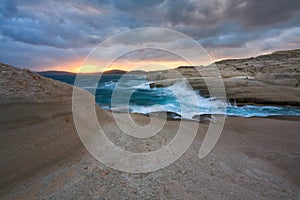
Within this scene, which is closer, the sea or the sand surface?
the sand surface

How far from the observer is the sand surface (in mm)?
3008

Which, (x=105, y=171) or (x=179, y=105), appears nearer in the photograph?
(x=105, y=171)

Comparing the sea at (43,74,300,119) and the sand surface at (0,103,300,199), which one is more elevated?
the sand surface at (0,103,300,199)

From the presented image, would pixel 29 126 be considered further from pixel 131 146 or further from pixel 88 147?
pixel 131 146

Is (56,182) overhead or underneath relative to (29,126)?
underneath

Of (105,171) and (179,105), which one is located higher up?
(105,171)

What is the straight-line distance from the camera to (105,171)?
11.2ft

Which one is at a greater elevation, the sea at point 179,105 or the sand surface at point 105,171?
the sand surface at point 105,171

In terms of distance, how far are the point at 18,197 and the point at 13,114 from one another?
1821 mm

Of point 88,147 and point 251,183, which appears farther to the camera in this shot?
point 88,147

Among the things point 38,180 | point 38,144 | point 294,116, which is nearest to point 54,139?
point 38,144

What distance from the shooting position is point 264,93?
17375 millimetres

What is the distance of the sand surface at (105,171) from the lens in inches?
118

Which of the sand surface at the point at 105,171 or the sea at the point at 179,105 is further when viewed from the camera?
the sea at the point at 179,105
